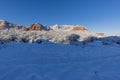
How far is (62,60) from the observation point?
5.84m

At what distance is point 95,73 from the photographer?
13.9 feet

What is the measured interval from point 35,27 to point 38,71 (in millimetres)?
51381

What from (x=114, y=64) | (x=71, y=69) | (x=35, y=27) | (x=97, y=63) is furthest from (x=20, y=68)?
(x=35, y=27)

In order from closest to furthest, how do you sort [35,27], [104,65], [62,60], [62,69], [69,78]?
[69,78]
[62,69]
[104,65]
[62,60]
[35,27]

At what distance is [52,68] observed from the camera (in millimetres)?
4633

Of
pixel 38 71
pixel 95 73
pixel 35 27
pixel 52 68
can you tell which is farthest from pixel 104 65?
pixel 35 27

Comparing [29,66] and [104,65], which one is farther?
[104,65]

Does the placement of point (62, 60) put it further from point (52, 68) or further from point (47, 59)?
point (52, 68)

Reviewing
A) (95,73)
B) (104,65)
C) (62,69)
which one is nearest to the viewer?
(95,73)

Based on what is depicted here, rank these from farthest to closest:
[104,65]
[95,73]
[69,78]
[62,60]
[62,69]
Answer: [62,60]
[104,65]
[62,69]
[95,73]
[69,78]

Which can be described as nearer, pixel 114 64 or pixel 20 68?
pixel 20 68

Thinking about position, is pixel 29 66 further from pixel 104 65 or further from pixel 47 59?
pixel 104 65

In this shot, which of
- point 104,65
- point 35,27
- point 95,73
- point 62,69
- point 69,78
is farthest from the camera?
point 35,27

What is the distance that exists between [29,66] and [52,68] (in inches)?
22.0
